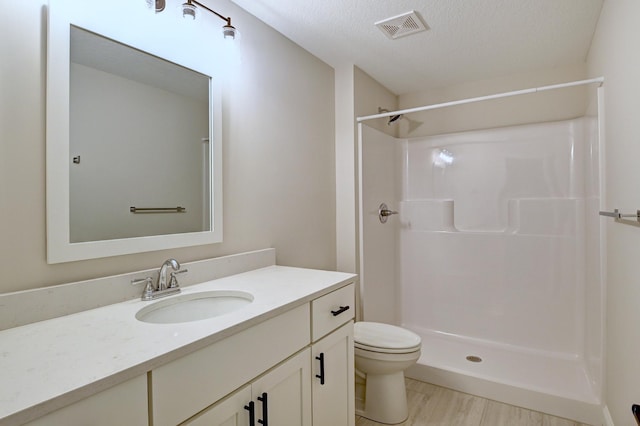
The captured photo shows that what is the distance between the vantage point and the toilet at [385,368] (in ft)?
6.16

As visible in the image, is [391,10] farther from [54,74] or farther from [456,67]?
[54,74]

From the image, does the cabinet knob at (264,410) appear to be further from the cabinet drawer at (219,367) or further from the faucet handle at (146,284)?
the faucet handle at (146,284)

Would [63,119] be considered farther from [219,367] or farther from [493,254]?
[493,254]

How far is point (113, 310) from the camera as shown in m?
1.12

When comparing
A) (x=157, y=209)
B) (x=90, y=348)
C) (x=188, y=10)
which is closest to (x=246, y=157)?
(x=157, y=209)

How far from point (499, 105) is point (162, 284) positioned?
2733 millimetres

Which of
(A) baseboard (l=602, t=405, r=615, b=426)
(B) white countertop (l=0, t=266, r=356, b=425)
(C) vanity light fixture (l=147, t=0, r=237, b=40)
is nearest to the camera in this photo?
(B) white countertop (l=0, t=266, r=356, b=425)

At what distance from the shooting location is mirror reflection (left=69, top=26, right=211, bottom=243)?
1.16 meters

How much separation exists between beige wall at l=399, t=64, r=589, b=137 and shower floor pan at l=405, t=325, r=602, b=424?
1739 millimetres

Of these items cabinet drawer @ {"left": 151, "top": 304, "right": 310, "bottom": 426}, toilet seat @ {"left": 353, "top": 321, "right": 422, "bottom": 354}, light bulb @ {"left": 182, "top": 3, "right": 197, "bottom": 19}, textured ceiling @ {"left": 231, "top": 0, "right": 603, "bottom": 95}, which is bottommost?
toilet seat @ {"left": 353, "top": 321, "right": 422, "bottom": 354}

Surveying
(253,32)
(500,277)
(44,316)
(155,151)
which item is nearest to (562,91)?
(500,277)

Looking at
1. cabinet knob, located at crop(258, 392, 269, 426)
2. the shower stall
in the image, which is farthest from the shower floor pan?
cabinet knob, located at crop(258, 392, 269, 426)

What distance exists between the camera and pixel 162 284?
1.30 m

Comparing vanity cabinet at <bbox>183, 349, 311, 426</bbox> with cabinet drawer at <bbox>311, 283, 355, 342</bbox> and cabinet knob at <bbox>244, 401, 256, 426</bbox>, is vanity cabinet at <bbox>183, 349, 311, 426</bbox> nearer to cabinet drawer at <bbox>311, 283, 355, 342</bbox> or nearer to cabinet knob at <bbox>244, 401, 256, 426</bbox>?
cabinet knob at <bbox>244, 401, 256, 426</bbox>
